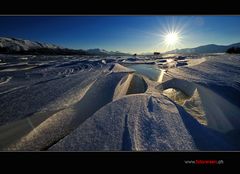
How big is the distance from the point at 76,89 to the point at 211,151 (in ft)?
3.89

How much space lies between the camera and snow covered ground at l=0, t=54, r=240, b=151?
3.18 ft

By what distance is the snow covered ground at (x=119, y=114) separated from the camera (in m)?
0.97

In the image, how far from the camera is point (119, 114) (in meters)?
1.12

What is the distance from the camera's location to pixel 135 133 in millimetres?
984
